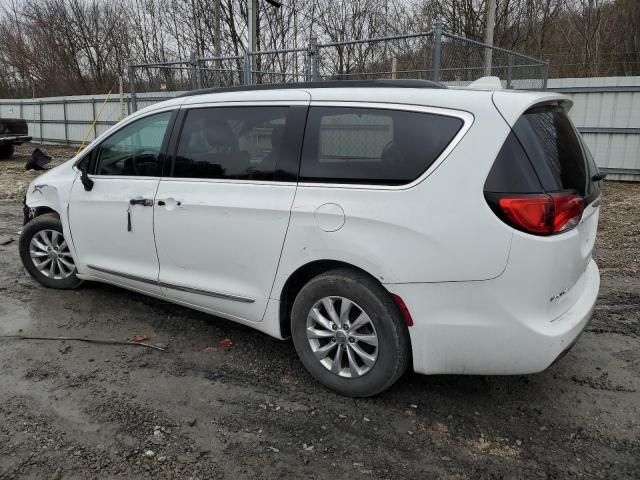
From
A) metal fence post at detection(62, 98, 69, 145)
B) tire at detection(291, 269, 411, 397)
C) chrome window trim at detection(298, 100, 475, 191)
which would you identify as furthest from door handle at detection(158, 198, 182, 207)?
metal fence post at detection(62, 98, 69, 145)

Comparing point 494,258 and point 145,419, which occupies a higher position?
point 494,258

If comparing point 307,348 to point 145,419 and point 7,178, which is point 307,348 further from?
point 7,178

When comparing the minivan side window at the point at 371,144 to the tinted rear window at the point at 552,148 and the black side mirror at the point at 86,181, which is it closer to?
the tinted rear window at the point at 552,148

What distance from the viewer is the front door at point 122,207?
12.6 feet

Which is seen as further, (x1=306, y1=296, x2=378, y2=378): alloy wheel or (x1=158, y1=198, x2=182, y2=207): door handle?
(x1=158, y1=198, x2=182, y2=207): door handle

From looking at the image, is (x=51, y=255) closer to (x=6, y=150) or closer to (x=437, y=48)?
Answer: (x=437, y=48)

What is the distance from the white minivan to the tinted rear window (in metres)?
0.01

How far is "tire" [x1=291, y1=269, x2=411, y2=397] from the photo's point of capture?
2.84m

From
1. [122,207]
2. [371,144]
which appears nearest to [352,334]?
[371,144]

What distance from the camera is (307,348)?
125 inches

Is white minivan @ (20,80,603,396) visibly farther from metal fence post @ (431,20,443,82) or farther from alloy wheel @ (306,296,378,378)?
metal fence post @ (431,20,443,82)

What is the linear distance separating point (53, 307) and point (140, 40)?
87.0 ft

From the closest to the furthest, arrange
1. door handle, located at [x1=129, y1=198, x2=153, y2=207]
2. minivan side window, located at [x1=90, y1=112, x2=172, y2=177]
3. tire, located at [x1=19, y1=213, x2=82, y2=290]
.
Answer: door handle, located at [x1=129, y1=198, x2=153, y2=207], minivan side window, located at [x1=90, y1=112, x2=172, y2=177], tire, located at [x1=19, y1=213, x2=82, y2=290]

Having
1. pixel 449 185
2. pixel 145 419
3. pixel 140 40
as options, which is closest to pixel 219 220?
pixel 145 419
